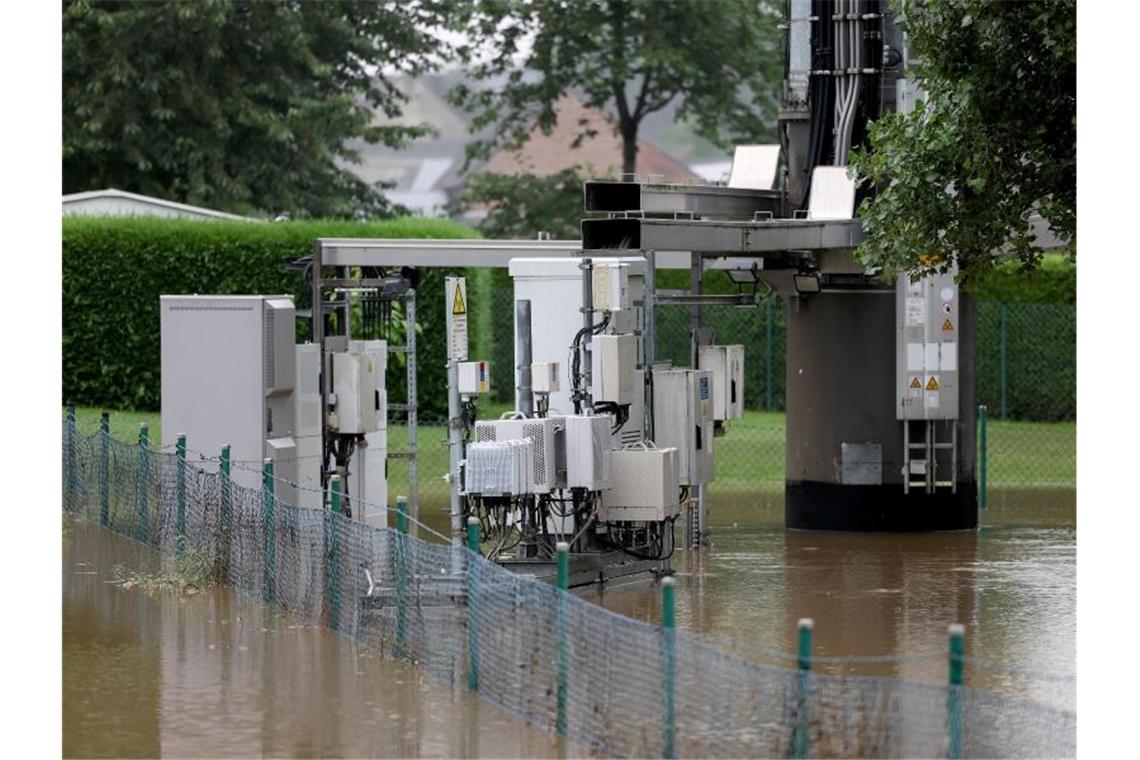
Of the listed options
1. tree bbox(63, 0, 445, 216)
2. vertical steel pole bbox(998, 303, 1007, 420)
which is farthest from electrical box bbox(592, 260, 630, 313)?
tree bbox(63, 0, 445, 216)

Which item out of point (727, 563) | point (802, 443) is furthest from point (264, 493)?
point (802, 443)

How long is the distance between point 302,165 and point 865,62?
2201 centimetres

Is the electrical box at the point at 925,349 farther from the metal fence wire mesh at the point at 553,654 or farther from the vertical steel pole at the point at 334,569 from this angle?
the vertical steel pole at the point at 334,569

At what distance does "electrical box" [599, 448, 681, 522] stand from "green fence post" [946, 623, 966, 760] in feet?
23.7

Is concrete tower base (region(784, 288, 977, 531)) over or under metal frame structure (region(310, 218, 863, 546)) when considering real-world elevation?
under

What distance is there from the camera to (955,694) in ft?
32.7

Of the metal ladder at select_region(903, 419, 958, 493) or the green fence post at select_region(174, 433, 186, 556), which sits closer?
the green fence post at select_region(174, 433, 186, 556)

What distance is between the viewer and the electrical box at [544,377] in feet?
56.1

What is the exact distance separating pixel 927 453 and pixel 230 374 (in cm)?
686

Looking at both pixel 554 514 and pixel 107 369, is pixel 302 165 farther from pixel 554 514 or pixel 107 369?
pixel 554 514

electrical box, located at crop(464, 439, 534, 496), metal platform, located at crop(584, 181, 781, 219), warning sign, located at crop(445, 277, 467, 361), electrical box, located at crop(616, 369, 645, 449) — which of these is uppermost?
metal platform, located at crop(584, 181, 781, 219)

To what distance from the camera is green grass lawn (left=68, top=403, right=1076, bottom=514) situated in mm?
26625

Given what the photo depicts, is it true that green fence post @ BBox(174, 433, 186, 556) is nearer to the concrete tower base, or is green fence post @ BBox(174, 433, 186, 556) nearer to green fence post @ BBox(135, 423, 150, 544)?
green fence post @ BBox(135, 423, 150, 544)

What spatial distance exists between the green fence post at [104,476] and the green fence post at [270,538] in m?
4.17
